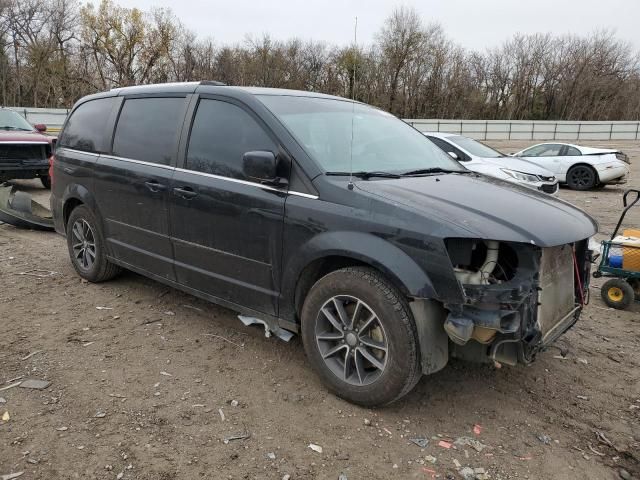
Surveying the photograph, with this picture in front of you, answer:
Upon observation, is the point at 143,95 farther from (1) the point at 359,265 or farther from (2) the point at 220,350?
(1) the point at 359,265

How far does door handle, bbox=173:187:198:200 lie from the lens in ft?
12.5

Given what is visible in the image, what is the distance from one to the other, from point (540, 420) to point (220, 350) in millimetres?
2204

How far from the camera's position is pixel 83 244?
5.23m

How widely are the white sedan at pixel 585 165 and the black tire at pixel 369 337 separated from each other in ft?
43.5

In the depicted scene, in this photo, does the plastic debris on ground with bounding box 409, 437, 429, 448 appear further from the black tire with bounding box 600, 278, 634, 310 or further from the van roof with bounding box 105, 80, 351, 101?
the black tire with bounding box 600, 278, 634, 310

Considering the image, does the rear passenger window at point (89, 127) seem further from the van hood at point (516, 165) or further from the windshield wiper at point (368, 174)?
the van hood at point (516, 165)

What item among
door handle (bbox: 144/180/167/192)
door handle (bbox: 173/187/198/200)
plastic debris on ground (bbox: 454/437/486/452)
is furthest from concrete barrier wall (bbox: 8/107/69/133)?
plastic debris on ground (bbox: 454/437/486/452)

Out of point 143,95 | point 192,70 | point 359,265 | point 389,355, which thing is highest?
point 192,70

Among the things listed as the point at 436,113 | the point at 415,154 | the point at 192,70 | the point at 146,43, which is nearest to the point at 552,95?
the point at 436,113

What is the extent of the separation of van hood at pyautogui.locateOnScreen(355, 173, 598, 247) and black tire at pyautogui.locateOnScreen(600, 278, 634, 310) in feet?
6.56

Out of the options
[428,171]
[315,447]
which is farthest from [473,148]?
[315,447]

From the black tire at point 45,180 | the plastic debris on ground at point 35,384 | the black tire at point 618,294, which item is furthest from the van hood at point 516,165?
the black tire at point 45,180

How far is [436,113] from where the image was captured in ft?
177

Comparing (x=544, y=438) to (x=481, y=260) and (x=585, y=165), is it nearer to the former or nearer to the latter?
(x=481, y=260)
